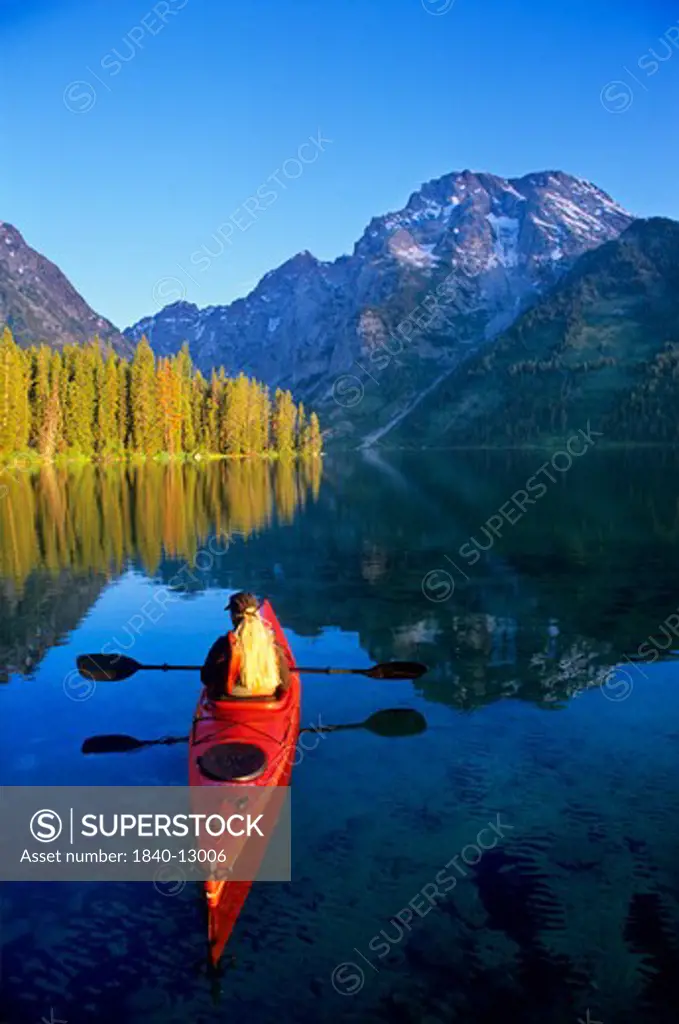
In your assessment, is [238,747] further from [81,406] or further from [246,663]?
[81,406]

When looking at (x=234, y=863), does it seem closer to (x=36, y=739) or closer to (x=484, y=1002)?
(x=484, y=1002)

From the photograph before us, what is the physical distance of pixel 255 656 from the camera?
A: 12625mm

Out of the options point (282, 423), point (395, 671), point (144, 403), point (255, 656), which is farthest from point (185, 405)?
point (255, 656)

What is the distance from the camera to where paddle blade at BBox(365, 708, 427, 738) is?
49.3 ft

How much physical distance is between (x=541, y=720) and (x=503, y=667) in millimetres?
4000

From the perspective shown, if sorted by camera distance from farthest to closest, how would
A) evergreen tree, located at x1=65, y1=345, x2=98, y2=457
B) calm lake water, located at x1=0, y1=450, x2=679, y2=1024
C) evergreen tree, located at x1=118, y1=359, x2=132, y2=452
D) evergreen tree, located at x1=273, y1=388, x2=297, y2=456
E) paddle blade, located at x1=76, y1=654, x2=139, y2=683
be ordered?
evergreen tree, located at x1=273, y1=388, x2=297, y2=456, evergreen tree, located at x1=118, y1=359, x2=132, y2=452, evergreen tree, located at x1=65, y1=345, x2=98, y2=457, paddle blade, located at x1=76, y1=654, x2=139, y2=683, calm lake water, located at x1=0, y1=450, x2=679, y2=1024

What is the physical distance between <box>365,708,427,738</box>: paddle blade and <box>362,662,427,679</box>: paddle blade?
120cm

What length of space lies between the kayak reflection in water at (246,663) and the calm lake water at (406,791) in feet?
7.36

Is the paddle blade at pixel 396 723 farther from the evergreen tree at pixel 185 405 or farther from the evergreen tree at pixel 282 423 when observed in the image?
the evergreen tree at pixel 282 423

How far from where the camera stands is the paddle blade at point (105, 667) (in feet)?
57.5

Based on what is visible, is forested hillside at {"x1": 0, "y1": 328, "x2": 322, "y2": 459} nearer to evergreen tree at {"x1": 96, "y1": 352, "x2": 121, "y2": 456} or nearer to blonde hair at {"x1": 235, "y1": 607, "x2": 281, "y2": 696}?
evergreen tree at {"x1": 96, "y1": 352, "x2": 121, "y2": 456}

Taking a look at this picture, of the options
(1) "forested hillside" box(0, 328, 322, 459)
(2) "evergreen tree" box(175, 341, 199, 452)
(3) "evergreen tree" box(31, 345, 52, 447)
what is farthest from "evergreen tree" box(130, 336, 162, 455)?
(3) "evergreen tree" box(31, 345, 52, 447)

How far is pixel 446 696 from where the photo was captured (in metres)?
18.2

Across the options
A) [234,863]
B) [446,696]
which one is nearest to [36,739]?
[234,863]
